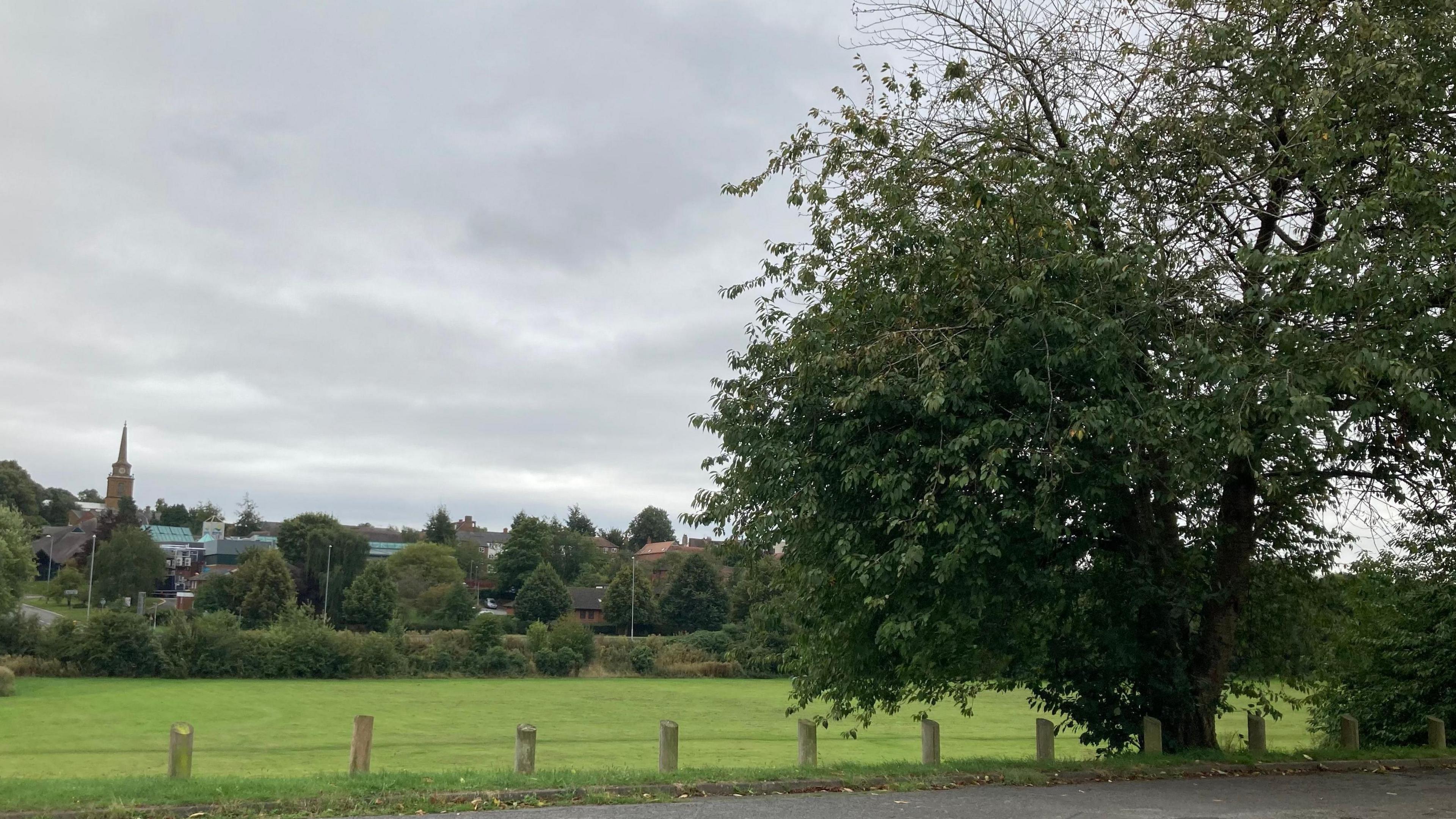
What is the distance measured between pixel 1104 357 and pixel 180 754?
10.1 metres

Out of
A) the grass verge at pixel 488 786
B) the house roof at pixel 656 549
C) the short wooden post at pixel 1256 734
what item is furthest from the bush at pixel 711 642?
the grass verge at pixel 488 786

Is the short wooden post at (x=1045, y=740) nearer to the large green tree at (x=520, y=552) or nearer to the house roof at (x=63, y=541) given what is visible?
the large green tree at (x=520, y=552)

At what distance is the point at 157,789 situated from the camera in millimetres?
10008

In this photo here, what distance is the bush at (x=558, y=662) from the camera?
236ft

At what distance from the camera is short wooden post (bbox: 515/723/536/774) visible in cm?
1132

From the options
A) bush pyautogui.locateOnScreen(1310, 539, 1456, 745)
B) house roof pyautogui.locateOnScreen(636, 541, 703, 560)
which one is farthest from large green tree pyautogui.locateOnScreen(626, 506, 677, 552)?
bush pyautogui.locateOnScreen(1310, 539, 1456, 745)

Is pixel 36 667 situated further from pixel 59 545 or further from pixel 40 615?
pixel 59 545

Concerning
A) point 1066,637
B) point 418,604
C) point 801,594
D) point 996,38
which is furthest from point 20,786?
point 418,604

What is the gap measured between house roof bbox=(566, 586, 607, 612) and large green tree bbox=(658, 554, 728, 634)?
8790mm

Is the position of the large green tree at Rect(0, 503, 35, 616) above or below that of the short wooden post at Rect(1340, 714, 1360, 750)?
above

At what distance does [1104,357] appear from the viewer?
38.5 ft

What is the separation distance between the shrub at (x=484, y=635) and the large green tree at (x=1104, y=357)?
2366 inches

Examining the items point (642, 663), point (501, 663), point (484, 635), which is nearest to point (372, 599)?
point (484, 635)

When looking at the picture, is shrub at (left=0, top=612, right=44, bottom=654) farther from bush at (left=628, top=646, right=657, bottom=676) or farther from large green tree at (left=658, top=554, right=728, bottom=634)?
large green tree at (left=658, top=554, right=728, bottom=634)
